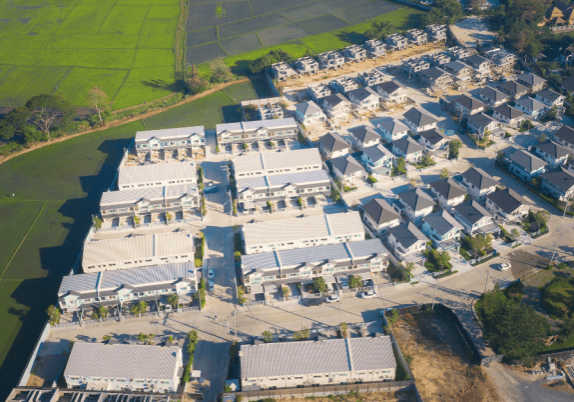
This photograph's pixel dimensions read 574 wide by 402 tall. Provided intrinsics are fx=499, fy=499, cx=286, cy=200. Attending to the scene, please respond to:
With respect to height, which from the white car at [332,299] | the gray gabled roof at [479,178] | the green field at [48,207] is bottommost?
the green field at [48,207]

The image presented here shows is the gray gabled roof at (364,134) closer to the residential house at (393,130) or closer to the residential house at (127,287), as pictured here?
the residential house at (393,130)

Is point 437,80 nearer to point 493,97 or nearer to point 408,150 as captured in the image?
point 493,97

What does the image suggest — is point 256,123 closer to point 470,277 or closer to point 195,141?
point 195,141

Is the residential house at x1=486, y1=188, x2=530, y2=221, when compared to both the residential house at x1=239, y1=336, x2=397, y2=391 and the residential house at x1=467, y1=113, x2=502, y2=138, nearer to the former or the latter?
the residential house at x1=467, y1=113, x2=502, y2=138

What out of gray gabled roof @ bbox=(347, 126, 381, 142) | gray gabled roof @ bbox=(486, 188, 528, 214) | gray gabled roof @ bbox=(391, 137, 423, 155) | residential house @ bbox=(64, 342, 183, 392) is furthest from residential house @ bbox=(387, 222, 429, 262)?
residential house @ bbox=(64, 342, 183, 392)

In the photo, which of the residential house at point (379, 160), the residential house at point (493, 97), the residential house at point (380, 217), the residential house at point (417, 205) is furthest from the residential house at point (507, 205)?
the residential house at point (493, 97)

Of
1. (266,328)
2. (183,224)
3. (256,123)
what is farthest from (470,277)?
(256,123)
